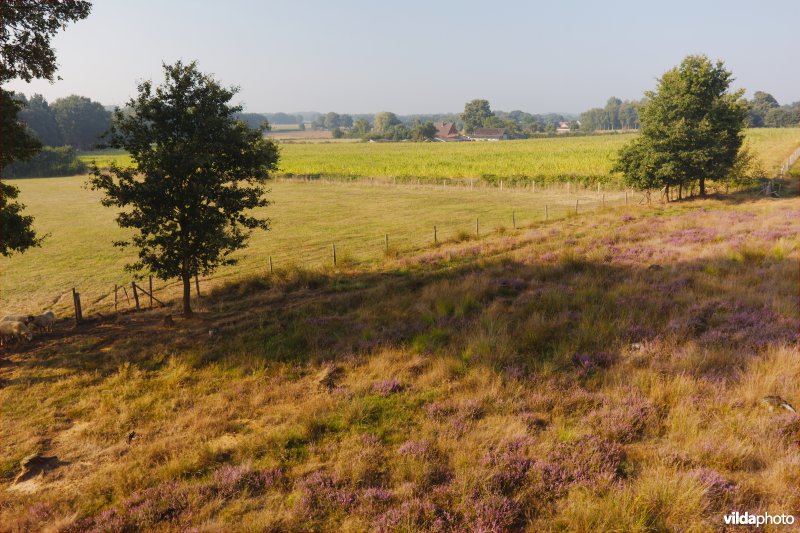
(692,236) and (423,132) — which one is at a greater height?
(423,132)

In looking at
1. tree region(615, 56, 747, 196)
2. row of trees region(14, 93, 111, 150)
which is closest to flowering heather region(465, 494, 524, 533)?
tree region(615, 56, 747, 196)

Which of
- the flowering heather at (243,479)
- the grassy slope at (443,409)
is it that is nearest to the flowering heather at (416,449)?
the grassy slope at (443,409)

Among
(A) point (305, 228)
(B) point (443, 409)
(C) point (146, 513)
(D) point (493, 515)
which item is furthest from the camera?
(A) point (305, 228)

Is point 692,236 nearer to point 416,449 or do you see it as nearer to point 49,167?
point 416,449

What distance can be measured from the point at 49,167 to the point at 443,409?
12796 cm

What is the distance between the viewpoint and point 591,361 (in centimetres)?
970

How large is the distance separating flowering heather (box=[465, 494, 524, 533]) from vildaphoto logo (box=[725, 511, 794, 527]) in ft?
7.82

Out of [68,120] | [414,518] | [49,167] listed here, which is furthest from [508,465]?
[68,120]

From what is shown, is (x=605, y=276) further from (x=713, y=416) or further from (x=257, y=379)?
(x=257, y=379)

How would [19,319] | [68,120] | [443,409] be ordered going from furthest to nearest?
[68,120]
[19,319]
[443,409]

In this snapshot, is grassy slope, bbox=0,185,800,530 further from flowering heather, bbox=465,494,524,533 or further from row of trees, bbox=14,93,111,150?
row of trees, bbox=14,93,111,150

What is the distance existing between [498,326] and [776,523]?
6.98 meters

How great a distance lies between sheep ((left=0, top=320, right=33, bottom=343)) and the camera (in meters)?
16.7

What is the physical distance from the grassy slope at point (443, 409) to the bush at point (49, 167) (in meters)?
110
